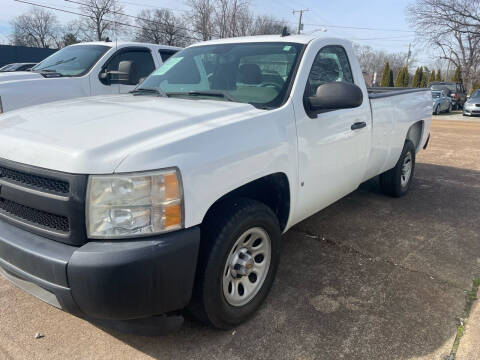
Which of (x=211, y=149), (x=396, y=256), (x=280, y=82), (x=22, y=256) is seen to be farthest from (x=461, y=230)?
(x=22, y=256)

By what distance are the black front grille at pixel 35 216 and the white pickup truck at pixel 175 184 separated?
0.01 metres

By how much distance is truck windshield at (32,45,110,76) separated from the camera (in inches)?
239

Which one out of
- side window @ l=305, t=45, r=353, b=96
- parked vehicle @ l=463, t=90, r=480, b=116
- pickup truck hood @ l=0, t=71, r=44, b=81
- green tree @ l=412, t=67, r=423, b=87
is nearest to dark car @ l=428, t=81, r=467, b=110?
parked vehicle @ l=463, t=90, r=480, b=116

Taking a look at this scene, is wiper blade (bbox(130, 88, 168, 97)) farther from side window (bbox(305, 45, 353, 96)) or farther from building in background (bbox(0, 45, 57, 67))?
building in background (bbox(0, 45, 57, 67))

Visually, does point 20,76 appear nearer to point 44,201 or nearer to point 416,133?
point 44,201

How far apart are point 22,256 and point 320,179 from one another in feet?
6.96

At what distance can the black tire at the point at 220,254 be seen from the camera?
7.09 feet

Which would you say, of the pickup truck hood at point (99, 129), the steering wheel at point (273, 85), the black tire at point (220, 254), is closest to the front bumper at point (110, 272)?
the black tire at point (220, 254)

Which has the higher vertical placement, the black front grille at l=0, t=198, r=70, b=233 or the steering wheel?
the steering wheel

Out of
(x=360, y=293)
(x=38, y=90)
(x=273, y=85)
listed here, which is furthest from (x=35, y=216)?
(x=38, y=90)

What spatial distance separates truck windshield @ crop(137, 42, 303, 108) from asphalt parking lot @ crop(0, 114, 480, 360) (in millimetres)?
1499

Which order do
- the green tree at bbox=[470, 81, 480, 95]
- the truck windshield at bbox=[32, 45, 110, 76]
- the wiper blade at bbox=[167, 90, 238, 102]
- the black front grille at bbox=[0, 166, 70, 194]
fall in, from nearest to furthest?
the black front grille at bbox=[0, 166, 70, 194] → the wiper blade at bbox=[167, 90, 238, 102] → the truck windshield at bbox=[32, 45, 110, 76] → the green tree at bbox=[470, 81, 480, 95]

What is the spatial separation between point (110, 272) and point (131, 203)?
33 cm

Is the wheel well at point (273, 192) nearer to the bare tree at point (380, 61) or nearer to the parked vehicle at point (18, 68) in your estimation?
the parked vehicle at point (18, 68)
